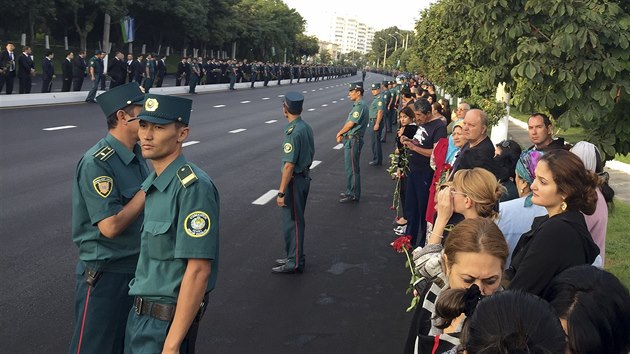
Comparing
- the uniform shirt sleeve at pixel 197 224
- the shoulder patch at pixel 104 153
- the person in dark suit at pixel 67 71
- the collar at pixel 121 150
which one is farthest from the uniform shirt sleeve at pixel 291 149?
the person in dark suit at pixel 67 71

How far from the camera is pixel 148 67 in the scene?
33.3 metres

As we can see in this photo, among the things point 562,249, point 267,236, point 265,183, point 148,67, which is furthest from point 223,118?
point 562,249

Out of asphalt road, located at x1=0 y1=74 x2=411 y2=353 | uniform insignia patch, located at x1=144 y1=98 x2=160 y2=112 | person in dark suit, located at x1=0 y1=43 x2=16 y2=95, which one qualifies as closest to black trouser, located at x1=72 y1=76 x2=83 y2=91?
person in dark suit, located at x1=0 y1=43 x2=16 y2=95

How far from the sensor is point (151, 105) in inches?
132

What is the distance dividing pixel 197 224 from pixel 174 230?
132mm

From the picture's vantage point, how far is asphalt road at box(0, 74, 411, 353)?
5.62 metres

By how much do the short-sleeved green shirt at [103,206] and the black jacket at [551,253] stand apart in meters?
2.08

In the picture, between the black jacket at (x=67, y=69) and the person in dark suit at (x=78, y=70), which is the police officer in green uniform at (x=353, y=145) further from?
the person in dark suit at (x=78, y=70)

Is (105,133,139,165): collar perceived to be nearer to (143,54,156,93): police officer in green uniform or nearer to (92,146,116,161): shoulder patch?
(92,146,116,161): shoulder patch

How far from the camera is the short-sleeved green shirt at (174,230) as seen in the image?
3121mm

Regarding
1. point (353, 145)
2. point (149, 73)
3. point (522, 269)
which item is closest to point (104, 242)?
point (522, 269)

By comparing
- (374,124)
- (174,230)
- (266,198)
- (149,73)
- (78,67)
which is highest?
(174,230)

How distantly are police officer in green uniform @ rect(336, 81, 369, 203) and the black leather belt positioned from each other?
26.4ft

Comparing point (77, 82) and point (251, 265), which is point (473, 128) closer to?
point (251, 265)
